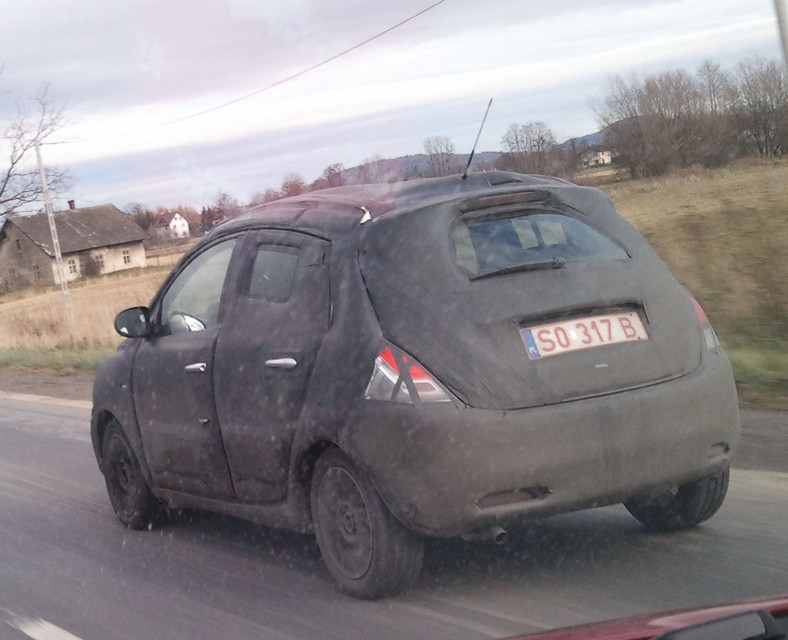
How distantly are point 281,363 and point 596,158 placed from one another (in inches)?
417

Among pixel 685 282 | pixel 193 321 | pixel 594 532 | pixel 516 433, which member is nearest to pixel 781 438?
pixel 594 532

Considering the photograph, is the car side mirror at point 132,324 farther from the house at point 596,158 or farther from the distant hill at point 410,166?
the house at point 596,158

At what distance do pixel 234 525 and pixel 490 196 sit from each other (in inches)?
113

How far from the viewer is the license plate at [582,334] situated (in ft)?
14.8

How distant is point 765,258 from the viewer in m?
13.6

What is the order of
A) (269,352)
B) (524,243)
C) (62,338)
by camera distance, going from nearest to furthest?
(524,243) → (269,352) → (62,338)

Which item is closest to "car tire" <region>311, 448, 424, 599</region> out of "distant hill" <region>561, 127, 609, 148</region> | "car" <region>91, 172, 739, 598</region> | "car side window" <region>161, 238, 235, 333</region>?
"car" <region>91, 172, 739, 598</region>

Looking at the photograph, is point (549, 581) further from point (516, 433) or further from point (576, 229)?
point (576, 229)

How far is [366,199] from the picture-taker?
17.2 feet

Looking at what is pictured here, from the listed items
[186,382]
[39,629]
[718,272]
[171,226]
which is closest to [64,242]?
[171,226]

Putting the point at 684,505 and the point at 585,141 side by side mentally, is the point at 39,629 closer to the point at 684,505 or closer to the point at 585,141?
the point at 684,505

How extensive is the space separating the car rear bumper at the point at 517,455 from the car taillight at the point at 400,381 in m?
0.04

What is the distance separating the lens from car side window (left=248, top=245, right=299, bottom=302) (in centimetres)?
529

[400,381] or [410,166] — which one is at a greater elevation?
[410,166]
